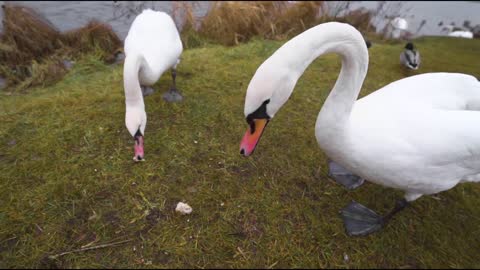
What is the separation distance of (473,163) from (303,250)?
4.23ft

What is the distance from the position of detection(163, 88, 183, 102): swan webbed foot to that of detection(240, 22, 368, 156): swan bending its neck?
209 cm

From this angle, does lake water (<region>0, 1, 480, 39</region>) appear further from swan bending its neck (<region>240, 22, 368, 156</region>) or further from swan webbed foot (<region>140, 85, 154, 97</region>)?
swan bending its neck (<region>240, 22, 368, 156</region>)

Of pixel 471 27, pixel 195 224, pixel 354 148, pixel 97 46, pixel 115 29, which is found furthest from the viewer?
pixel 471 27

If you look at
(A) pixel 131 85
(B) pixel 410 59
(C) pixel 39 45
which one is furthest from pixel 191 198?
(C) pixel 39 45

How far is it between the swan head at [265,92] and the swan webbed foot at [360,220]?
1190mm

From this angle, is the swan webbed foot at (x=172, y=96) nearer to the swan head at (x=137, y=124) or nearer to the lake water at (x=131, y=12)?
the swan head at (x=137, y=124)

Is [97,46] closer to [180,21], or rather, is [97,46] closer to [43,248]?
[180,21]

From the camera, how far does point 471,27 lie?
27.0 ft

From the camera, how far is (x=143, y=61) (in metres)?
2.85

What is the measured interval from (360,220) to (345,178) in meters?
0.48

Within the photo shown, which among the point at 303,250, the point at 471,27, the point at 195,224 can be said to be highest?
the point at 195,224

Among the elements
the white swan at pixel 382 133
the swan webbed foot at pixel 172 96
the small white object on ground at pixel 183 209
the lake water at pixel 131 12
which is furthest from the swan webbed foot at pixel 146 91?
the lake water at pixel 131 12

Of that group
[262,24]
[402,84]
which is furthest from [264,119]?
[262,24]

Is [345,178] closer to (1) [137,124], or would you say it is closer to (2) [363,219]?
(2) [363,219]
